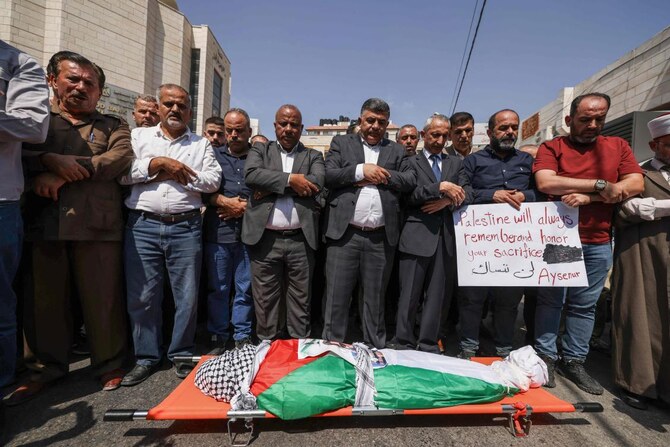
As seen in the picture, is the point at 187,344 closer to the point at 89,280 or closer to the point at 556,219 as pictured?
the point at 89,280

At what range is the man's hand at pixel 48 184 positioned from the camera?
7.64 ft

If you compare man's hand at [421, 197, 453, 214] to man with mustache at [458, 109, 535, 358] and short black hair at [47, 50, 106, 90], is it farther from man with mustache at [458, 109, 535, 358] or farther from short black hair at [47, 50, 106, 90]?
short black hair at [47, 50, 106, 90]

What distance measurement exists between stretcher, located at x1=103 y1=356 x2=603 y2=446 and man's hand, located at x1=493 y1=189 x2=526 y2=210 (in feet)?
5.15

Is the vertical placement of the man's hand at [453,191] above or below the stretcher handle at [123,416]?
above

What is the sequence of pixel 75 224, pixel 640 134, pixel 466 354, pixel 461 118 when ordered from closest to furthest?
pixel 75 224
pixel 466 354
pixel 461 118
pixel 640 134

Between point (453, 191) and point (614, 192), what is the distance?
1.29 meters

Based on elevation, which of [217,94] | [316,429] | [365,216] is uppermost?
[217,94]

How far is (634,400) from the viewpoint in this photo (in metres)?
2.57

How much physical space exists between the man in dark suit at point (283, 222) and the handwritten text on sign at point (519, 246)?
4.71 feet

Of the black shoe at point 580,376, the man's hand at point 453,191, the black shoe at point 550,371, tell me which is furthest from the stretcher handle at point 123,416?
the black shoe at point 580,376

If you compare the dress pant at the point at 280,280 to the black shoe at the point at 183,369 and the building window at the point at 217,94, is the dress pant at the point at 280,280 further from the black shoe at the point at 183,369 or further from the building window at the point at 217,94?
the building window at the point at 217,94

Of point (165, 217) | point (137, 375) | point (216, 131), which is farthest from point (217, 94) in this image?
point (137, 375)

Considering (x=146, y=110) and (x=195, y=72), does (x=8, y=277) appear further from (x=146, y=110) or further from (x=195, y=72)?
(x=195, y=72)

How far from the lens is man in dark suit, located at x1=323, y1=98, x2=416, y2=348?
2.86 m
